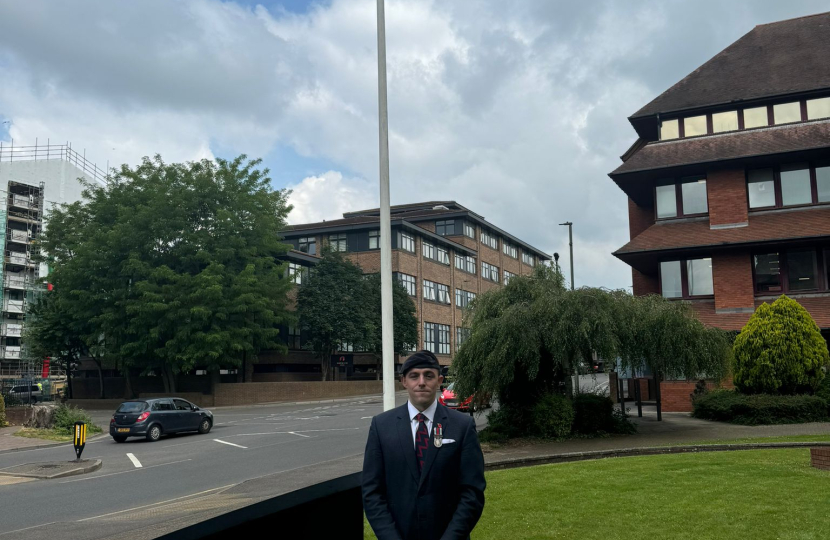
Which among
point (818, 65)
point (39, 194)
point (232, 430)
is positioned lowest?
point (232, 430)

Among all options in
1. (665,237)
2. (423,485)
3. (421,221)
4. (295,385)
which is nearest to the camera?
(423,485)

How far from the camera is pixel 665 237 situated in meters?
29.1

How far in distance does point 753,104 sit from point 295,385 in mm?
33360

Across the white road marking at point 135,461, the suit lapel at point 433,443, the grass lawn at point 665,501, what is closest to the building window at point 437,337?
the white road marking at point 135,461

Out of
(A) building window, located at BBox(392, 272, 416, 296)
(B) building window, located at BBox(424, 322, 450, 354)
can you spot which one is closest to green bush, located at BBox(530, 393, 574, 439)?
(A) building window, located at BBox(392, 272, 416, 296)

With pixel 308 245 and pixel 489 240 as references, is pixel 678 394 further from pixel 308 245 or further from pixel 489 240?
pixel 489 240

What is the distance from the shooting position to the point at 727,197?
93.6 feet

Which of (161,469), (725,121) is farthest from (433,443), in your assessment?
(725,121)

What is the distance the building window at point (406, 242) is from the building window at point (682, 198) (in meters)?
37.0

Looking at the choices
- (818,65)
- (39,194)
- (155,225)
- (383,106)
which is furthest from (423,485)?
(39,194)

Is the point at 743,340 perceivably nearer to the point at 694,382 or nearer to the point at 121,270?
the point at 694,382

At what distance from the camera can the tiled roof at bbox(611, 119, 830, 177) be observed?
27.5 metres

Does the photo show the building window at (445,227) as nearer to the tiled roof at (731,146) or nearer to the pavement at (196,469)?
the tiled roof at (731,146)

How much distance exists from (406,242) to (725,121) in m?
39.4
